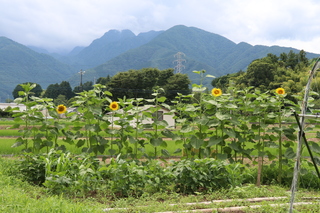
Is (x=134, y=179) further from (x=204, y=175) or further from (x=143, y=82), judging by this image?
(x=143, y=82)

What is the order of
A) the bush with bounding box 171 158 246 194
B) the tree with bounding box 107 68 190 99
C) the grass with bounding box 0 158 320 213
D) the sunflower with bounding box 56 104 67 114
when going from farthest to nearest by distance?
the tree with bounding box 107 68 190 99
the sunflower with bounding box 56 104 67 114
the bush with bounding box 171 158 246 194
the grass with bounding box 0 158 320 213

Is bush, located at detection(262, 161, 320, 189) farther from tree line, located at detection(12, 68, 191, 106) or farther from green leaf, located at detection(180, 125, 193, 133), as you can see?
tree line, located at detection(12, 68, 191, 106)

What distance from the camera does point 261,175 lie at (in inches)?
171

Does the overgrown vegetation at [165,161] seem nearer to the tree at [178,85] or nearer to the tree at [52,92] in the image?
the tree at [178,85]

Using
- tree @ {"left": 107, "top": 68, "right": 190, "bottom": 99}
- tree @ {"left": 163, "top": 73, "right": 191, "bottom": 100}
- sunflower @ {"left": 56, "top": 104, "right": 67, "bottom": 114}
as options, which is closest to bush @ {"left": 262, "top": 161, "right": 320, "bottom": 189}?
sunflower @ {"left": 56, "top": 104, "right": 67, "bottom": 114}

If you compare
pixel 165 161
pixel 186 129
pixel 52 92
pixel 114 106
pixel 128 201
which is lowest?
pixel 128 201

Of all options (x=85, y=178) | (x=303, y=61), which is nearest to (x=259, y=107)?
(x=85, y=178)

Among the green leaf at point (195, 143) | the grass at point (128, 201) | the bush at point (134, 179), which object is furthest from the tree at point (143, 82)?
the grass at point (128, 201)

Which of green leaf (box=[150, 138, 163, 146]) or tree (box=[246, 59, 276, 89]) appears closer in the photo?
green leaf (box=[150, 138, 163, 146])

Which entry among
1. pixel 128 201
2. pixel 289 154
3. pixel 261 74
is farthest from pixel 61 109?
pixel 261 74

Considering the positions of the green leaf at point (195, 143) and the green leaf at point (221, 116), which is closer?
the green leaf at point (221, 116)

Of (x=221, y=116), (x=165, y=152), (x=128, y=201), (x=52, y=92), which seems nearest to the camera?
(x=128, y=201)

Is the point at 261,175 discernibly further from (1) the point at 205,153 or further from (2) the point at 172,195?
(2) the point at 172,195

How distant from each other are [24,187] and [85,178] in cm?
76
